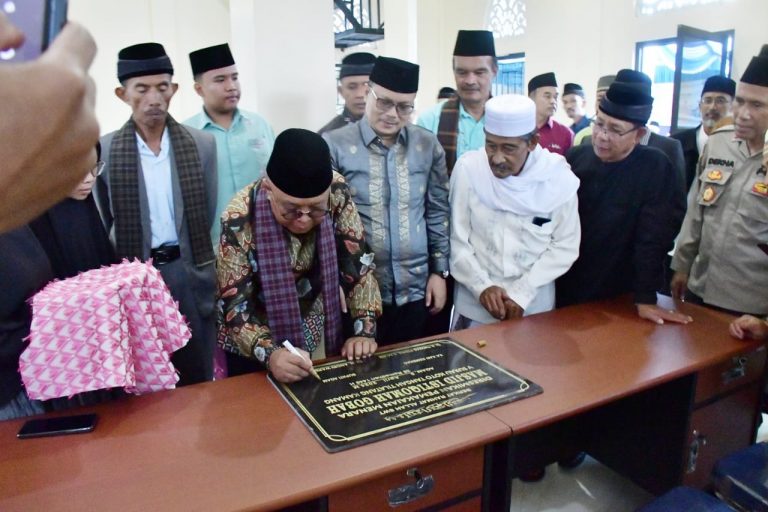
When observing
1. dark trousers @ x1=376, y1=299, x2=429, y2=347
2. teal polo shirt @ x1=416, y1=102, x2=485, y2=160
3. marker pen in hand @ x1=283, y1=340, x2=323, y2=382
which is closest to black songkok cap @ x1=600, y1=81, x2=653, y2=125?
teal polo shirt @ x1=416, y1=102, x2=485, y2=160

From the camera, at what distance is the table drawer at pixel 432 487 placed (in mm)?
1253

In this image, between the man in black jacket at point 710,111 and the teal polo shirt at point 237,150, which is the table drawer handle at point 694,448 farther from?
the man in black jacket at point 710,111

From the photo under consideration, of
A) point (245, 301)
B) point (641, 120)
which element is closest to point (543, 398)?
point (245, 301)

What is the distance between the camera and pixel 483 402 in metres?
1.51

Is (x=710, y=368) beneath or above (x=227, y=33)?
beneath

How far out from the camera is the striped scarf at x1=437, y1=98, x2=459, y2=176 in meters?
2.73

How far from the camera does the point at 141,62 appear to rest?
242 centimetres

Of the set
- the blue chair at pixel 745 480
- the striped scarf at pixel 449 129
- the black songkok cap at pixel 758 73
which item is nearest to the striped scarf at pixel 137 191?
the striped scarf at pixel 449 129

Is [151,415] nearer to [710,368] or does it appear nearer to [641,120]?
[710,368]

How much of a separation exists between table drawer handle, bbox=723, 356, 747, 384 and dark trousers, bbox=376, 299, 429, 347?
3.62 feet

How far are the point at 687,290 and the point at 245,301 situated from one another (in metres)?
2.15

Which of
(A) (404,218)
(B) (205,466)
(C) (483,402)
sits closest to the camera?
(B) (205,466)

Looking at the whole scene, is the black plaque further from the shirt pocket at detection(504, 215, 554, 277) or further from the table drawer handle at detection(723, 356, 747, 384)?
the table drawer handle at detection(723, 356, 747, 384)

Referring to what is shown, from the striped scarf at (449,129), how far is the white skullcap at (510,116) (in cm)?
55
